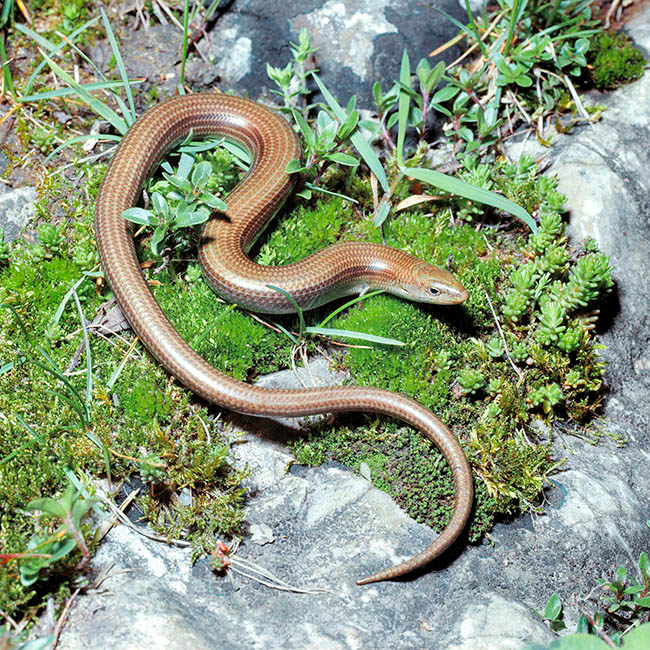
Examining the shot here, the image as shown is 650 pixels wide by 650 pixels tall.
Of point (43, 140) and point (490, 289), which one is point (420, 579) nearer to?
point (490, 289)

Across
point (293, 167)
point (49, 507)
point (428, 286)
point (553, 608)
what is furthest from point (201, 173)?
point (553, 608)

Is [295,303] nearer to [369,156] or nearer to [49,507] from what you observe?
[369,156]

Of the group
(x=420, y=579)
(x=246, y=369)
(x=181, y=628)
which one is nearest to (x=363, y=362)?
(x=246, y=369)

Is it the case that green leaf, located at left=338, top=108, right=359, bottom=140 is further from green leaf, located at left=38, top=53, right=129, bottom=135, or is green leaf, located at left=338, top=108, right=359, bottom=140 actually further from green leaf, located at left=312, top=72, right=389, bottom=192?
green leaf, located at left=38, top=53, right=129, bottom=135

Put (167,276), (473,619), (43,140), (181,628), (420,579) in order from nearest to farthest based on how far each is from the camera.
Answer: (181,628), (473,619), (420,579), (167,276), (43,140)

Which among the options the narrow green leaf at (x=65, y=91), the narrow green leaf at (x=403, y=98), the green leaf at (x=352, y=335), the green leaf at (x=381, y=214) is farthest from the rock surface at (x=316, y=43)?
the green leaf at (x=352, y=335)

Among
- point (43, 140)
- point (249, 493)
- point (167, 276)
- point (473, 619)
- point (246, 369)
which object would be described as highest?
point (43, 140)
